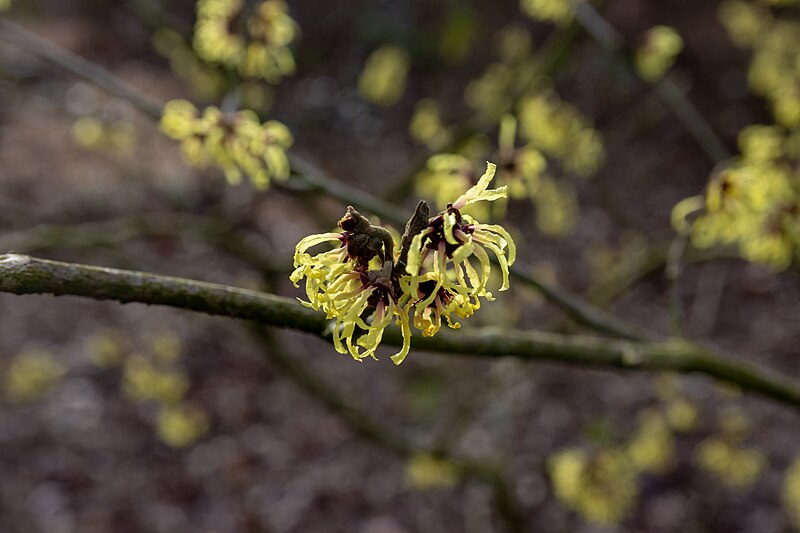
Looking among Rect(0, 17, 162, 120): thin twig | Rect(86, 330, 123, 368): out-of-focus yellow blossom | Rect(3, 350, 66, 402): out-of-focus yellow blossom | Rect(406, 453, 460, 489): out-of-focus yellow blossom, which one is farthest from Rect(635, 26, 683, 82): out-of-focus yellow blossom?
Rect(3, 350, 66, 402): out-of-focus yellow blossom

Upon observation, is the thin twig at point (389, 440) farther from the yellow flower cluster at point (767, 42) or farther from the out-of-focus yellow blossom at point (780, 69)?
the yellow flower cluster at point (767, 42)

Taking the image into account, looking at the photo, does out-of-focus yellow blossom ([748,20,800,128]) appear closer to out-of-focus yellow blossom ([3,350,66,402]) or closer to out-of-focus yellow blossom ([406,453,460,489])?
out-of-focus yellow blossom ([406,453,460,489])

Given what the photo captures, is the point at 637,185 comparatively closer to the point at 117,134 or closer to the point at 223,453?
the point at 223,453

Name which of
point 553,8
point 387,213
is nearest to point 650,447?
point 553,8

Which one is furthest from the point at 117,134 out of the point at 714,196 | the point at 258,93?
the point at 714,196

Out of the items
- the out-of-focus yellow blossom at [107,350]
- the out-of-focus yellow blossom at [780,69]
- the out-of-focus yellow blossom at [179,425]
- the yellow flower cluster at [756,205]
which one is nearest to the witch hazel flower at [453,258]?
the yellow flower cluster at [756,205]
